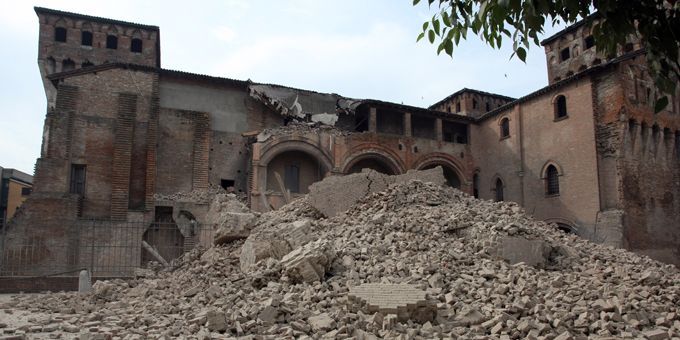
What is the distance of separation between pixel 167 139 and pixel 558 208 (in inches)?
640

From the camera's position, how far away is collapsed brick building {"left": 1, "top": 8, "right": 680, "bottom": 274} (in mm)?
18062

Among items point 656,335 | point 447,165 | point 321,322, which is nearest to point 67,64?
point 447,165

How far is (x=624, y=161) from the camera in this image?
18.2 m

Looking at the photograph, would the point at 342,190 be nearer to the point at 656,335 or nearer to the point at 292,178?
the point at 656,335

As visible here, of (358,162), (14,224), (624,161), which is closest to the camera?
(14,224)

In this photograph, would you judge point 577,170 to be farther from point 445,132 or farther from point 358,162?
point 358,162

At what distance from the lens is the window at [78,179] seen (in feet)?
59.8

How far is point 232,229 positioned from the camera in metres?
10.7

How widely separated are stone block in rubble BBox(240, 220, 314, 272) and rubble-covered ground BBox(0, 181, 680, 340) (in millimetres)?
25

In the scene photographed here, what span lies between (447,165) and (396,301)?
18.5 m

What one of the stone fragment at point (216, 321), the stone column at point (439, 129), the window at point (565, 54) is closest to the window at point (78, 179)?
the stone fragment at point (216, 321)

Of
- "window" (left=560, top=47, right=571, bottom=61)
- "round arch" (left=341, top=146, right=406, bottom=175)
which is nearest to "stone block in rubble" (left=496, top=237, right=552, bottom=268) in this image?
"round arch" (left=341, top=146, right=406, bottom=175)

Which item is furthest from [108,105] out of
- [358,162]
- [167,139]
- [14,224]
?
[358,162]

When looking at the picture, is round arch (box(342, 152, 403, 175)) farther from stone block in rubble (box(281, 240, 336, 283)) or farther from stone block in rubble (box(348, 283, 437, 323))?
stone block in rubble (box(348, 283, 437, 323))
